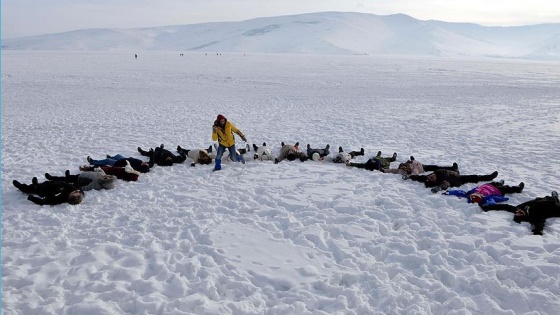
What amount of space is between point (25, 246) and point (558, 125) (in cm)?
1757

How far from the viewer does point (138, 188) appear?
831 cm

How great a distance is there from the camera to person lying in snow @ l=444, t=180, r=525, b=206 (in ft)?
24.4

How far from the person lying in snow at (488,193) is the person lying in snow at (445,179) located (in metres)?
0.31

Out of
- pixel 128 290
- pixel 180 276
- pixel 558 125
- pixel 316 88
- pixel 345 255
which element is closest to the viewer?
pixel 128 290

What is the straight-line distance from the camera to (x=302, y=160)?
1049cm

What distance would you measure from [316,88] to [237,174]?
20254 mm

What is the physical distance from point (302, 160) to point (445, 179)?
3423 millimetres

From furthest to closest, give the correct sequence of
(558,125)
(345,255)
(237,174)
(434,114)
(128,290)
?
(434,114)
(558,125)
(237,174)
(345,255)
(128,290)

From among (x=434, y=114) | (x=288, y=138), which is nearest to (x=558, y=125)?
(x=434, y=114)

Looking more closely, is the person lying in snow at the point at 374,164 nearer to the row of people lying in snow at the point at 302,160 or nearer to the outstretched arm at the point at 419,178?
the row of people lying in snow at the point at 302,160

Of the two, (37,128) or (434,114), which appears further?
(434,114)

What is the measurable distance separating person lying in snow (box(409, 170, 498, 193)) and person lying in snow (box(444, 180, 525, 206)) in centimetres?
31

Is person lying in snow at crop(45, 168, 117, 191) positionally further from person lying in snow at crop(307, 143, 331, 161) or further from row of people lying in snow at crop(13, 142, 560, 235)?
person lying in snow at crop(307, 143, 331, 161)

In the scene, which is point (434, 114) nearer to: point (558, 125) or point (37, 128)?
point (558, 125)
